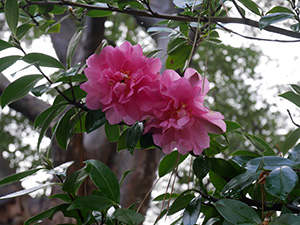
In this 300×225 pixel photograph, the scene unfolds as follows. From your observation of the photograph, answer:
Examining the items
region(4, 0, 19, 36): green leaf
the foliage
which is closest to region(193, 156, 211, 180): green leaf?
the foliage

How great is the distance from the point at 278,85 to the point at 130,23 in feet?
4.70

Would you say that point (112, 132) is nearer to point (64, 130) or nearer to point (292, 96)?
point (64, 130)

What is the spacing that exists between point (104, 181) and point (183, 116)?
0.15 metres

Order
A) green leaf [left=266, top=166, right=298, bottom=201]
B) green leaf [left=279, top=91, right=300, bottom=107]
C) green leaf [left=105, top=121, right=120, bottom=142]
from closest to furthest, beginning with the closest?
green leaf [left=266, top=166, right=298, bottom=201] → green leaf [left=279, top=91, right=300, bottom=107] → green leaf [left=105, top=121, right=120, bottom=142]

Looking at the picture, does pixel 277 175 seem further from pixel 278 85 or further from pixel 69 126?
pixel 278 85

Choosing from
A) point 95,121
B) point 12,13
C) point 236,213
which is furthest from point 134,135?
point 12,13

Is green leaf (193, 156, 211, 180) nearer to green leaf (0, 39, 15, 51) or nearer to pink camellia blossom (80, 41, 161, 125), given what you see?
pink camellia blossom (80, 41, 161, 125)

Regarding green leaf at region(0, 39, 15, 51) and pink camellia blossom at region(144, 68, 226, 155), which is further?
green leaf at region(0, 39, 15, 51)

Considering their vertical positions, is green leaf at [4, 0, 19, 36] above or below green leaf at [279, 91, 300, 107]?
above

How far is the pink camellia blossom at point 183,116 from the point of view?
1.37ft

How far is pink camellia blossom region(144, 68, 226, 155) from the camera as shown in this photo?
42 cm

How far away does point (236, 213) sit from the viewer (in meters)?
0.41

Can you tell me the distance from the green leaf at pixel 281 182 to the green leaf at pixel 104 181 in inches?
7.8

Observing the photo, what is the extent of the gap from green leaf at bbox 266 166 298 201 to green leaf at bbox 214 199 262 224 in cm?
4
